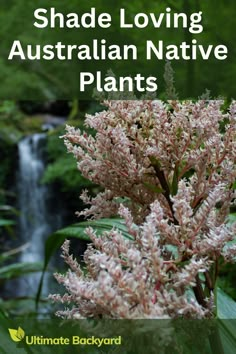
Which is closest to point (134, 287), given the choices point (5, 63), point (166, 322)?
point (166, 322)

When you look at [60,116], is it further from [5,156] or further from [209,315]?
[209,315]

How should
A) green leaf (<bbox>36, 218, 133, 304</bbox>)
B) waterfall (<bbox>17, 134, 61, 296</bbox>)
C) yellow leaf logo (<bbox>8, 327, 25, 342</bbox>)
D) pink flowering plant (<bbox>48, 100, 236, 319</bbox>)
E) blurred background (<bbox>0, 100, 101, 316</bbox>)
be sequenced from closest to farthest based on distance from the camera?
1. pink flowering plant (<bbox>48, 100, 236, 319</bbox>)
2. yellow leaf logo (<bbox>8, 327, 25, 342</bbox>)
3. green leaf (<bbox>36, 218, 133, 304</bbox>)
4. blurred background (<bbox>0, 100, 101, 316</bbox>)
5. waterfall (<bbox>17, 134, 61, 296</bbox>)

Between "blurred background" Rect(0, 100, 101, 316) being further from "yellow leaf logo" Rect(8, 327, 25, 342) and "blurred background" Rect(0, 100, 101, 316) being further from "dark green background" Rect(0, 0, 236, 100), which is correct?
"yellow leaf logo" Rect(8, 327, 25, 342)

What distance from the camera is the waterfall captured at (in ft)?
15.5

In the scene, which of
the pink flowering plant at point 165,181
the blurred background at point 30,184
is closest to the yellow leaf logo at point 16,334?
the pink flowering plant at point 165,181

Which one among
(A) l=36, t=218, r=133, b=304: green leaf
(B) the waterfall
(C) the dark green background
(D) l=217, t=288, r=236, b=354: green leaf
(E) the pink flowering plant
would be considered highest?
(C) the dark green background

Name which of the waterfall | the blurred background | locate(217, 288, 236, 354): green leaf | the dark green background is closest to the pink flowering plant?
locate(217, 288, 236, 354): green leaf

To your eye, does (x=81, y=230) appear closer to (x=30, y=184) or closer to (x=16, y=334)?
(x=16, y=334)

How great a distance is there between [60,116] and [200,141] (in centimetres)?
498

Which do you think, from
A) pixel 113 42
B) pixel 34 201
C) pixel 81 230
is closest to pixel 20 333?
pixel 81 230

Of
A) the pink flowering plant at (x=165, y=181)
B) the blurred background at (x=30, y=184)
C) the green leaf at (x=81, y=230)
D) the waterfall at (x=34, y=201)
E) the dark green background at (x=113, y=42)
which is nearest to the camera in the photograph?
the pink flowering plant at (x=165, y=181)

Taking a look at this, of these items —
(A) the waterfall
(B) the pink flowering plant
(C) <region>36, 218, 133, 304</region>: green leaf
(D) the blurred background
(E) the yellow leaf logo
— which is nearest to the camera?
(B) the pink flowering plant

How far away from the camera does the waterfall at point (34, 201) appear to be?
4.71 meters

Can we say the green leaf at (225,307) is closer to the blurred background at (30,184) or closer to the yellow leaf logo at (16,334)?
the yellow leaf logo at (16,334)
